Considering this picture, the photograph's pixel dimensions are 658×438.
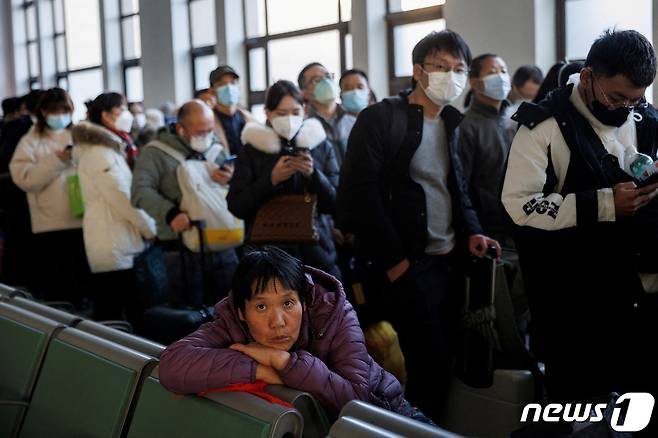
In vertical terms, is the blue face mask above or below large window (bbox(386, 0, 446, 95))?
below

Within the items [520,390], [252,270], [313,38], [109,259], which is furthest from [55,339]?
[313,38]

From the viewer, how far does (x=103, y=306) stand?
4.68 meters

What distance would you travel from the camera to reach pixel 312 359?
1943 millimetres

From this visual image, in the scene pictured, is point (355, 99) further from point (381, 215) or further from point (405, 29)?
point (405, 29)

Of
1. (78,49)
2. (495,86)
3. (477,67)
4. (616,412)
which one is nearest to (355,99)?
(477,67)

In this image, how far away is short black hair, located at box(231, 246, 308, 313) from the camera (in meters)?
2.08

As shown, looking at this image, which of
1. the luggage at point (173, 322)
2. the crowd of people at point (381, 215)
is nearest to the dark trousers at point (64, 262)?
the crowd of people at point (381, 215)

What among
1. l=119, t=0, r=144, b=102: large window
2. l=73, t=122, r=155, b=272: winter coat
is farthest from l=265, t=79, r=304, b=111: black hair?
l=119, t=0, r=144, b=102: large window

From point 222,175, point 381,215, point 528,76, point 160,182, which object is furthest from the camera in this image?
point 528,76

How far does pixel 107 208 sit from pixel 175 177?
28.0 inches

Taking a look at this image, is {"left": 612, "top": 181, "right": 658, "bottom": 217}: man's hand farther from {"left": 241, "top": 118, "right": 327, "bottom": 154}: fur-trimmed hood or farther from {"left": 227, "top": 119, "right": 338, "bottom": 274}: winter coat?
{"left": 241, "top": 118, "right": 327, "bottom": 154}: fur-trimmed hood

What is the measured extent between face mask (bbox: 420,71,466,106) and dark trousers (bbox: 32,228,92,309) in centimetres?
303

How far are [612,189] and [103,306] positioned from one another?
3.20 metres

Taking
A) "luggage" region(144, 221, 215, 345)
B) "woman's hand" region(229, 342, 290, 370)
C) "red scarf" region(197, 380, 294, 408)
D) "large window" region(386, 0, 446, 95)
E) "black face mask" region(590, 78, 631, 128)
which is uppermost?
"large window" region(386, 0, 446, 95)
